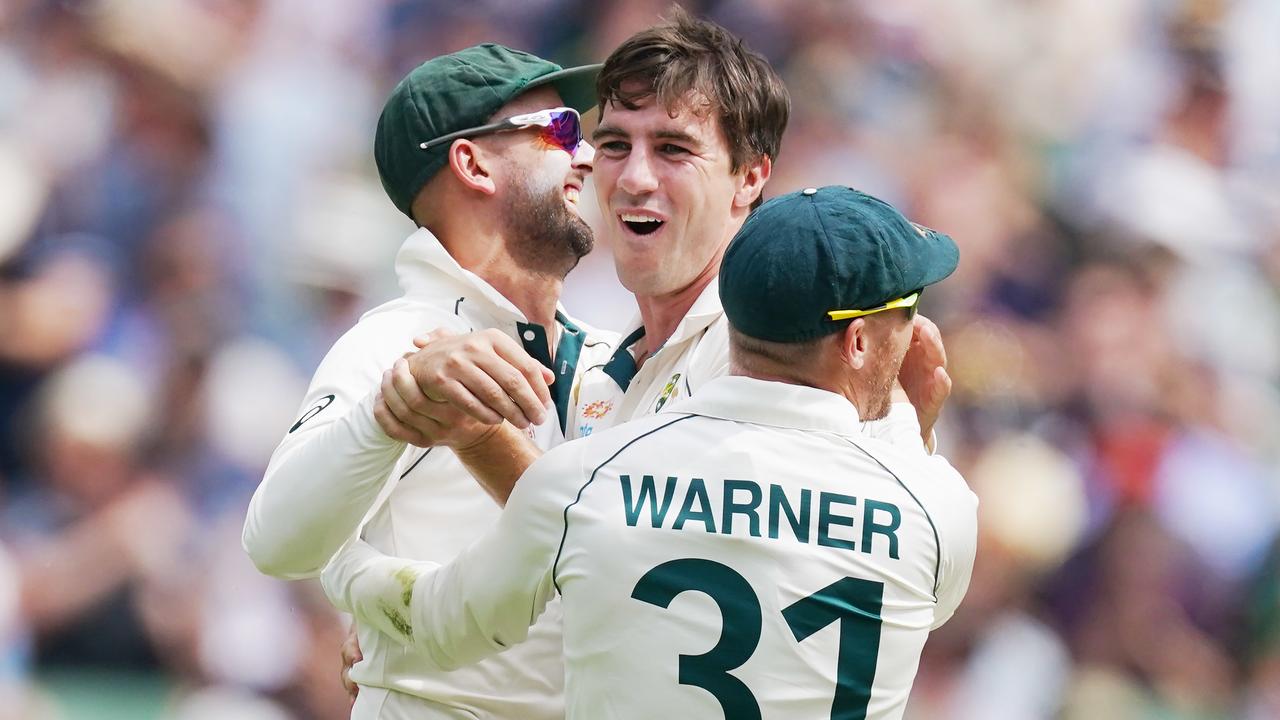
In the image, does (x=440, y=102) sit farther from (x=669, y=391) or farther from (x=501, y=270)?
(x=669, y=391)

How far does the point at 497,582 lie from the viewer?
8.64 ft

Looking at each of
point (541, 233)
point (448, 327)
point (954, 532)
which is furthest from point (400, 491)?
point (954, 532)

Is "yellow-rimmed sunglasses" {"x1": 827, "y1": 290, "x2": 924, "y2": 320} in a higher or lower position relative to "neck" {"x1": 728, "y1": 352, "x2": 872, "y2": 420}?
higher

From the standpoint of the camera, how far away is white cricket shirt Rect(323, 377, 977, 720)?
2.56m

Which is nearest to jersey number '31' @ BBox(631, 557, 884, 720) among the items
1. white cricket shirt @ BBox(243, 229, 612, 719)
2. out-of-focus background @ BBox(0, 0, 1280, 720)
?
white cricket shirt @ BBox(243, 229, 612, 719)

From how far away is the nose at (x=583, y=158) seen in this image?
3740 millimetres

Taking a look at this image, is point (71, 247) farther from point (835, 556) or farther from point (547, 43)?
point (835, 556)

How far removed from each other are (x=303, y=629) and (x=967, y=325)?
10.2 feet

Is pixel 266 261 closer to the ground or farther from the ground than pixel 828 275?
closer to the ground

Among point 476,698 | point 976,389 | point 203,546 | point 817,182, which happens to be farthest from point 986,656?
point 476,698

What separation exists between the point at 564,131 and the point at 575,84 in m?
0.15

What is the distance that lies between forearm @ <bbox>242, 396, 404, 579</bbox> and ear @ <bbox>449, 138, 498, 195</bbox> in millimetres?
888

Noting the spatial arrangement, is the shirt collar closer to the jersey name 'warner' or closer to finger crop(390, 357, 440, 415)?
the jersey name 'warner'

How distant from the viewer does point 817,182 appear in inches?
271
